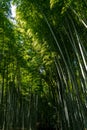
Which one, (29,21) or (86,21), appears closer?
(86,21)

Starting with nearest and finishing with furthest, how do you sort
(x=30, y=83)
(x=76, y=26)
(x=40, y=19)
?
(x=76, y=26)
(x=40, y=19)
(x=30, y=83)

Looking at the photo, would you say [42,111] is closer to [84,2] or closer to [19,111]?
[19,111]

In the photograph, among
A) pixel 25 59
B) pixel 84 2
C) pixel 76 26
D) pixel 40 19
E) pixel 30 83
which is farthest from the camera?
pixel 30 83

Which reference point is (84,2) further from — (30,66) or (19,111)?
(19,111)

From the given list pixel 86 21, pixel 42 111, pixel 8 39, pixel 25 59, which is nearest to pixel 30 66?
pixel 25 59

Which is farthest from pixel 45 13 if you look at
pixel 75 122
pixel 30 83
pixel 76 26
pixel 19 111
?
pixel 19 111

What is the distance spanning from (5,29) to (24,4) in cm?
99

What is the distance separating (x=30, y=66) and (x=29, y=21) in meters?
4.28

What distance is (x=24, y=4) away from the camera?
22.7ft

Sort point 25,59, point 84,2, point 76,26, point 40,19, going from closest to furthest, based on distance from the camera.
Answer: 1. point 84,2
2. point 76,26
3. point 40,19
4. point 25,59

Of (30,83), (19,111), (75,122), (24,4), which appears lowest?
(75,122)

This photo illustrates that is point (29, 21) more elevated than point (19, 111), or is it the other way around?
point (29, 21)

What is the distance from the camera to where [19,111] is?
17.1 m

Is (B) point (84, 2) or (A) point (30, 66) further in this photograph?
(A) point (30, 66)
